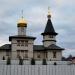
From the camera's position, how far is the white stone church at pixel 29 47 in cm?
4222

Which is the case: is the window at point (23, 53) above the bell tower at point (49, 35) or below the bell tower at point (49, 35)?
below

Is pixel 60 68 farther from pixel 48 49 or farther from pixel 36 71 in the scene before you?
pixel 48 49

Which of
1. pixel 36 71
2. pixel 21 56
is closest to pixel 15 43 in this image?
pixel 21 56

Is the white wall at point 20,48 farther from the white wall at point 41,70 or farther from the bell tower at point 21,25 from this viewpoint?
the white wall at point 41,70

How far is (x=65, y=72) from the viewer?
2698cm

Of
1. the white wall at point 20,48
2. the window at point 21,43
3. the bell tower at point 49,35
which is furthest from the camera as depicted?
the bell tower at point 49,35

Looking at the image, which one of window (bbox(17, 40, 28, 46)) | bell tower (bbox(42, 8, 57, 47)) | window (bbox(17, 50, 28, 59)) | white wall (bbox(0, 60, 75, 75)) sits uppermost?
bell tower (bbox(42, 8, 57, 47))

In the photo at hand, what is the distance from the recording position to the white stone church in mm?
42219

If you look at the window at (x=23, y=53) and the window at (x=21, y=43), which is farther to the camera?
the window at (x=21, y=43)

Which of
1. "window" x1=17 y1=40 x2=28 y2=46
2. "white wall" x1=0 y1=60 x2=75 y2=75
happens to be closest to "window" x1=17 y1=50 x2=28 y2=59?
"window" x1=17 y1=40 x2=28 y2=46

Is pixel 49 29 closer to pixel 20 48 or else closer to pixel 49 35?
pixel 49 35

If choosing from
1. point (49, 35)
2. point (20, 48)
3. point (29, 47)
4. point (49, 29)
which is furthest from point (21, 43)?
point (49, 29)

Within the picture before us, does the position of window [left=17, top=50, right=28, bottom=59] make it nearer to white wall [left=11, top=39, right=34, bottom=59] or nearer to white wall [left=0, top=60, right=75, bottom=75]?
white wall [left=11, top=39, right=34, bottom=59]

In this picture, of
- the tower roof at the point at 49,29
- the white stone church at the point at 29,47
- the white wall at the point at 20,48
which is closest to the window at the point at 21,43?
the white stone church at the point at 29,47
